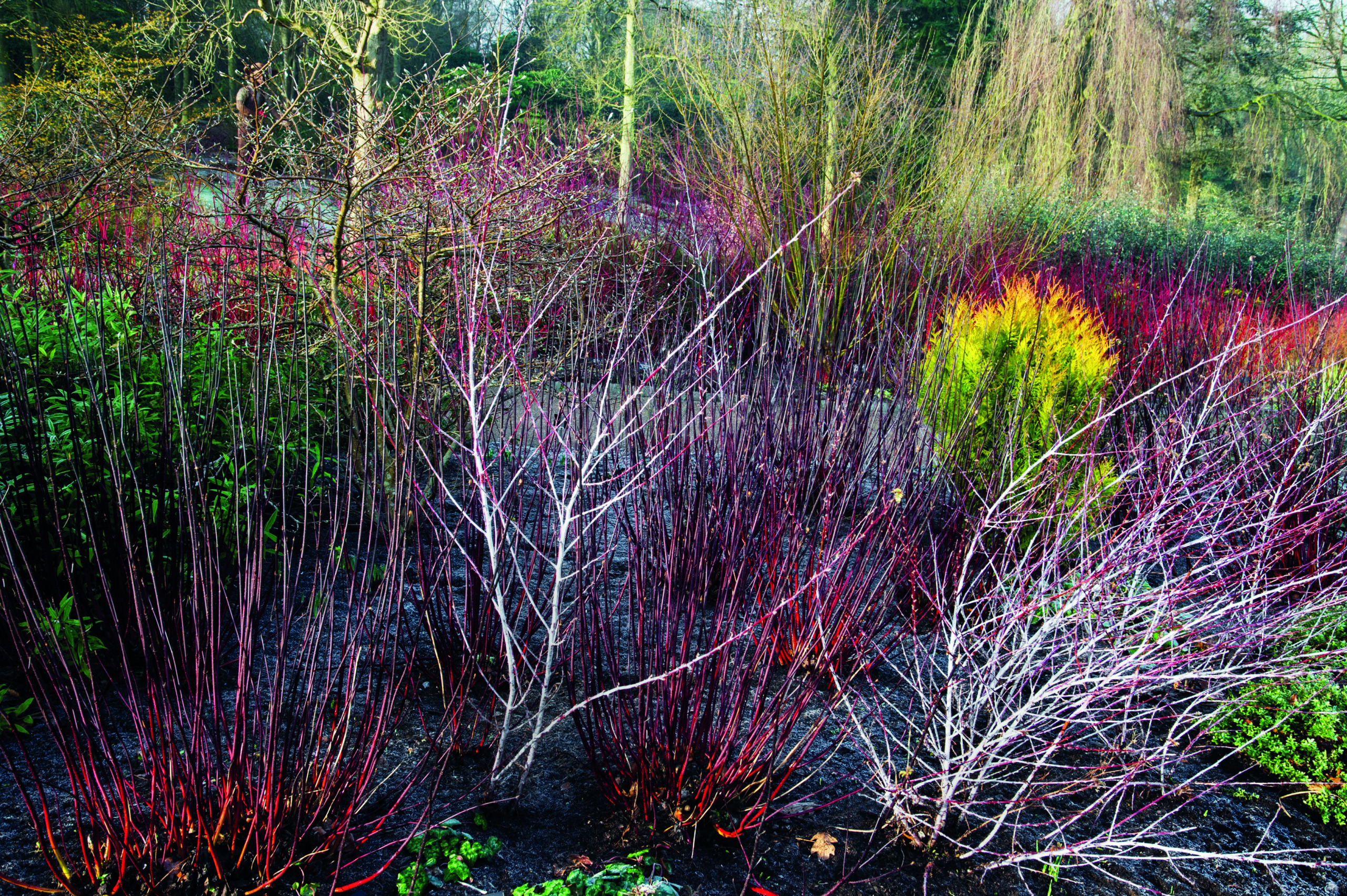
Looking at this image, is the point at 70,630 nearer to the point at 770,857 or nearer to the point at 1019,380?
the point at 770,857

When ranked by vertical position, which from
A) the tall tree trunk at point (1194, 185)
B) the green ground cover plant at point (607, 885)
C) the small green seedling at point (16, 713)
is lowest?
the green ground cover plant at point (607, 885)

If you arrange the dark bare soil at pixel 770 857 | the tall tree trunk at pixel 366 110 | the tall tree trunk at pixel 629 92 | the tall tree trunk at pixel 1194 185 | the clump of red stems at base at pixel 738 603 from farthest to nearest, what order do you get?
the tall tree trunk at pixel 1194 185 → the tall tree trunk at pixel 629 92 → the tall tree trunk at pixel 366 110 → the clump of red stems at base at pixel 738 603 → the dark bare soil at pixel 770 857

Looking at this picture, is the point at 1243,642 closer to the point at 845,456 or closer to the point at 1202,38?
the point at 845,456

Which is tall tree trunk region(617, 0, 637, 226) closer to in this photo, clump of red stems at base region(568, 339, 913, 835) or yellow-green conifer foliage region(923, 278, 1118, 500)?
yellow-green conifer foliage region(923, 278, 1118, 500)

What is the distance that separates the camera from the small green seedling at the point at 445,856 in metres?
1.68

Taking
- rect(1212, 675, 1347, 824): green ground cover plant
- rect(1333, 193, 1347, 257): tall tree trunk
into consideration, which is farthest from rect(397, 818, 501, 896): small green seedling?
rect(1333, 193, 1347, 257): tall tree trunk

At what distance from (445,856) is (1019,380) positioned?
321cm

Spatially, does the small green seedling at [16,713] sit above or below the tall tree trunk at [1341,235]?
below

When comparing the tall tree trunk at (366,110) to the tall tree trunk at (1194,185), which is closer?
the tall tree trunk at (366,110)

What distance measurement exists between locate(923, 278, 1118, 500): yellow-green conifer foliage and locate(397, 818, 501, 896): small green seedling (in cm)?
231

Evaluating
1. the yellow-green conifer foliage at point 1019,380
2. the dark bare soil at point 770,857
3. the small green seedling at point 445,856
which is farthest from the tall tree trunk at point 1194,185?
the small green seedling at point 445,856

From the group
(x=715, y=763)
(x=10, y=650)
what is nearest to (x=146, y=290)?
(x=10, y=650)

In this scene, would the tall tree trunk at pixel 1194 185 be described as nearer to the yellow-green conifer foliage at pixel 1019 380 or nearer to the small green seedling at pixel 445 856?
the yellow-green conifer foliage at pixel 1019 380

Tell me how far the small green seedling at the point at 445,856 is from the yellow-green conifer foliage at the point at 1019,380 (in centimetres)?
231
